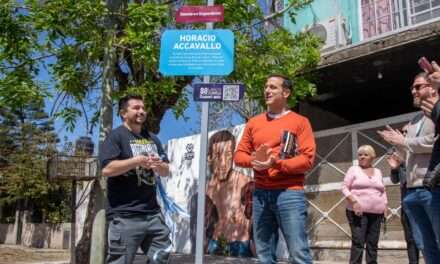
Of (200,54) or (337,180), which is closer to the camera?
(200,54)

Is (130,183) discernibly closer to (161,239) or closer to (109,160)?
(109,160)

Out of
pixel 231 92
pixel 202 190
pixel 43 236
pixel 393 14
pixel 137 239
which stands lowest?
pixel 43 236

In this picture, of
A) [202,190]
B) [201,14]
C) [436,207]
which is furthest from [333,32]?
[436,207]

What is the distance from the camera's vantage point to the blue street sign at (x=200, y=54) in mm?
4098

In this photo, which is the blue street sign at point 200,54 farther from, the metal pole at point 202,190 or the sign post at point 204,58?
the metal pole at point 202,190

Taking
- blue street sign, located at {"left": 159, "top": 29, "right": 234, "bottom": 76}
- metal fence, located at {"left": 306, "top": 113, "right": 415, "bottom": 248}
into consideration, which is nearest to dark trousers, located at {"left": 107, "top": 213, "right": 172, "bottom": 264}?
blue street sign, located at {"left": 159, "top": 29, "right": 234, "bottom": 76}

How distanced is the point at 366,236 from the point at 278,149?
9.77 feet

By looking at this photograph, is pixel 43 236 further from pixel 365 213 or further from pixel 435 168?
pixel 435 168

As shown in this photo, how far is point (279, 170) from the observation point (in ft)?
12.1

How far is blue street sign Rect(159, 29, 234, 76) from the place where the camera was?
4.10 meters

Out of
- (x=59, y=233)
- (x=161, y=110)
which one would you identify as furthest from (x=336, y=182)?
(x=59, y=233)

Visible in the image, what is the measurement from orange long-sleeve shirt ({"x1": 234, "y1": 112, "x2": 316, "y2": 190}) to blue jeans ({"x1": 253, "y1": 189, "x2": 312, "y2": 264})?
0.08 m

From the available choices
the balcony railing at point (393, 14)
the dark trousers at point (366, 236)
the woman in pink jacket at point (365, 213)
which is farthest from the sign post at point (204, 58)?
the balcony railing at point (393, 14)

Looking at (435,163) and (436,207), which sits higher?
(435,163)
